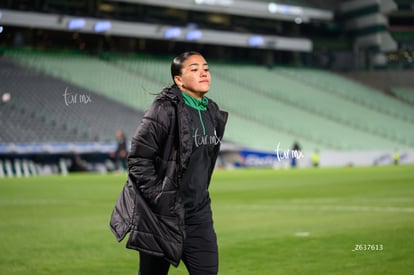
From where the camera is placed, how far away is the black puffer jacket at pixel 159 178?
5570 millimetres

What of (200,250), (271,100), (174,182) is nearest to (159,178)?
(174,182)

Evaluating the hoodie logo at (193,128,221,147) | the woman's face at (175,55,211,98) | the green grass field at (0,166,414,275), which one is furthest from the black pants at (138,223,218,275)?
the green grass field at (0,166,414,275)

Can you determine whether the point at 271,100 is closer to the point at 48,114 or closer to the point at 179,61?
the point at 48,114

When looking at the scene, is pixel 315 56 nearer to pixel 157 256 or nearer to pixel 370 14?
pixel 370 14

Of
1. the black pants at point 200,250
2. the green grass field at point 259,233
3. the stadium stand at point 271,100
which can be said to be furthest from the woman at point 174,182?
the stadium stand at point 271,100

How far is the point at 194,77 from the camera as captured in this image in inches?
230

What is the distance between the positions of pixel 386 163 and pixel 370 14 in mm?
25785

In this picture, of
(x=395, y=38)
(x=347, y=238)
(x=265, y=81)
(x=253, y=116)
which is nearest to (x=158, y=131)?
(x=347, y=238)

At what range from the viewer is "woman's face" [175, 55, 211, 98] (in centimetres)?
584

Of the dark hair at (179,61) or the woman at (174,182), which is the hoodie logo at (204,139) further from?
the dark hair at (179,61)

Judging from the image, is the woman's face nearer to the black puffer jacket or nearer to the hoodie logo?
the black puffer jacket

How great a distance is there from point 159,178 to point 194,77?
32.8 inches

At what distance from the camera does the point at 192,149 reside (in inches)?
225

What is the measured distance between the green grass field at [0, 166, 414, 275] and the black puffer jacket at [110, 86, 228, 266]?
352 centimetres
